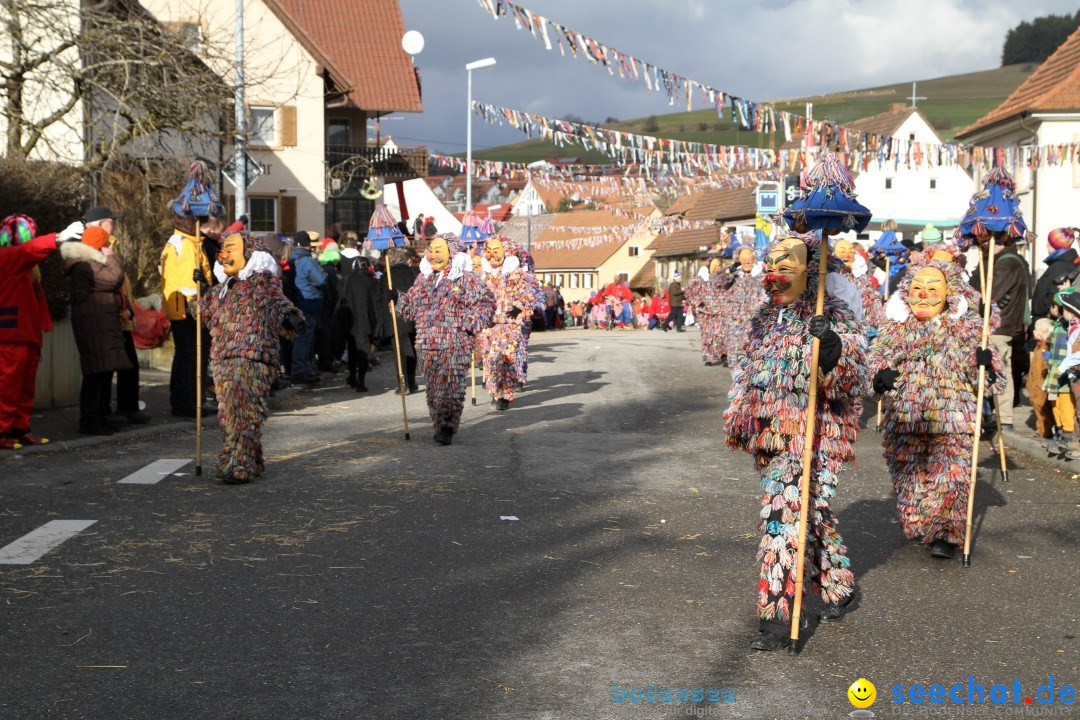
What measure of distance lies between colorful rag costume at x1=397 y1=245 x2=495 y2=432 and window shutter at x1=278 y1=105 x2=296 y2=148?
2962cm

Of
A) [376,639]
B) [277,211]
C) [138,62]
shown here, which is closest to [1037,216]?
[277,211]

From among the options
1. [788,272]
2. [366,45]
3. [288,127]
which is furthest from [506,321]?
[366,45]

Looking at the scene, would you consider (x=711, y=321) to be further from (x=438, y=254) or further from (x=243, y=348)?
(x=243, y=348)

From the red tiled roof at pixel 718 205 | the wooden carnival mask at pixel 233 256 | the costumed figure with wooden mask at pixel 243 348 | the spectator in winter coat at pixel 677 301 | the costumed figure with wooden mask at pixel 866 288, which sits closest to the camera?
the costumed figure with wooden mask at pixel 243 348

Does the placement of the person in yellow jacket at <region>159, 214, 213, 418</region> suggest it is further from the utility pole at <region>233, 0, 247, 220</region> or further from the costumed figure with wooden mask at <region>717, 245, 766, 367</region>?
the costumed figure with wooden mask at <region>717, 245, 766, 367</region>

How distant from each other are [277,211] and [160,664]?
36.9m

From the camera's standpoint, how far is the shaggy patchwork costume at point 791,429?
6023mm

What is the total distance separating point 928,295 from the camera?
798cm

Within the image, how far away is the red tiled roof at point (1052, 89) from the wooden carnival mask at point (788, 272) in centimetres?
3082

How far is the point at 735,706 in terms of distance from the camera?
5.04 metres

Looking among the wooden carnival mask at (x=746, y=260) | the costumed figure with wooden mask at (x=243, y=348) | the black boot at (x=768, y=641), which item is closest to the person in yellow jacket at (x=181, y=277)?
the costumed figure with wooden mask at (x=243, y=348)

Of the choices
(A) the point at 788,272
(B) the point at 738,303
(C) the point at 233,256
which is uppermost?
(C) the point at 233,256

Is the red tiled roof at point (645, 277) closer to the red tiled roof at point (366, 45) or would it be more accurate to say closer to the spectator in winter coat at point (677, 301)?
the red tiled roof at point (366, 45)

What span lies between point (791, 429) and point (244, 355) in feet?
16.6
